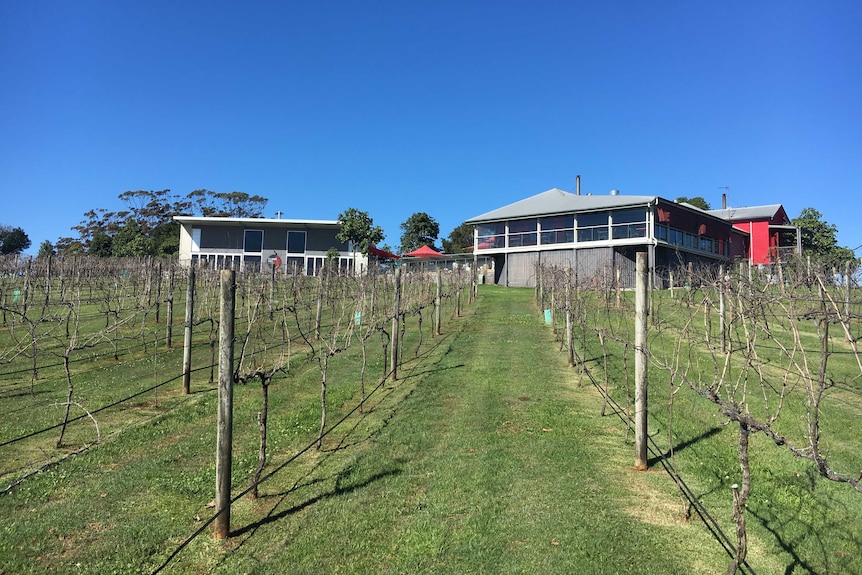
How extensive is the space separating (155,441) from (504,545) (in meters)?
4.25

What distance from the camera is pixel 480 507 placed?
13.3 feet

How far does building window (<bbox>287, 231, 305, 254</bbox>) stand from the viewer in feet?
140

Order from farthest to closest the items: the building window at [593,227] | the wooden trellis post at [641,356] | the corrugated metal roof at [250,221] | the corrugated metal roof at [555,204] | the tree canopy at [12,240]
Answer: the tree canopy at [12,240] → the corrugated metal roof at [250,221] → the building window at [593,227] → the corrugated metal roof at [555,204] → the wooden trellis post at [641,356]

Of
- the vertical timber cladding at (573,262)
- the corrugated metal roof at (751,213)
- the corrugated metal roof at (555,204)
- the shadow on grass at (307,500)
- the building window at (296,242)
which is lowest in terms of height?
the shadow on grass at (307,500)

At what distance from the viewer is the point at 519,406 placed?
700 cm

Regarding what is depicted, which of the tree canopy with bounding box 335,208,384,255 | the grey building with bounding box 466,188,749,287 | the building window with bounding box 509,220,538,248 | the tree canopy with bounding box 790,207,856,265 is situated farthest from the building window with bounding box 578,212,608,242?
the tree canopy with bounding box 790,207,856,265

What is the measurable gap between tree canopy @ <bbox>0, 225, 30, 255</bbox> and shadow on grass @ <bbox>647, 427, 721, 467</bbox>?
254 feet

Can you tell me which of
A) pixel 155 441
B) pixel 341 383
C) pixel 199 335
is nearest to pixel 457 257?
pixel 199 335

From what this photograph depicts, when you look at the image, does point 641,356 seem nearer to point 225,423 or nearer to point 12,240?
point 225,423

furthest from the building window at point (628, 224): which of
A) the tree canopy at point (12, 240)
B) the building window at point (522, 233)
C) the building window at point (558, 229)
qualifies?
the tree canopy at point (12, 240)

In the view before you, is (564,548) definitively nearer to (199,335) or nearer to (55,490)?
(55,490)

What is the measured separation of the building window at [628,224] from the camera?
1105 inches

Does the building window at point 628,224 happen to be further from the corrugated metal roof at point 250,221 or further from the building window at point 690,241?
the corrugated metal roof at point 250,221

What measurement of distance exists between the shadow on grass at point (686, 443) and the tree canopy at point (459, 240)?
200ft
